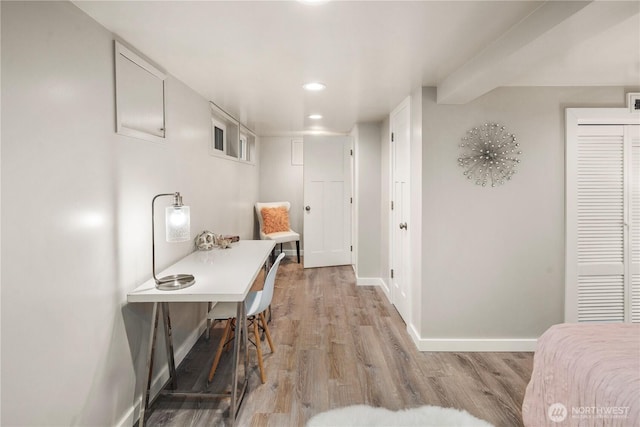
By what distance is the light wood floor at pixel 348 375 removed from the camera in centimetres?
219

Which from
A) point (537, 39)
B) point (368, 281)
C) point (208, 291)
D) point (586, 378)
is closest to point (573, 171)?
point (537, 39)

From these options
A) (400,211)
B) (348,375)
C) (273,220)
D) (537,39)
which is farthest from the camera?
(273,220)

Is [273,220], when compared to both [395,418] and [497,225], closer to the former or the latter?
[497,225]

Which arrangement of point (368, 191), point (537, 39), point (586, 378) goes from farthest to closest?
point (368, 191), point (537, 39), point (586, 378)

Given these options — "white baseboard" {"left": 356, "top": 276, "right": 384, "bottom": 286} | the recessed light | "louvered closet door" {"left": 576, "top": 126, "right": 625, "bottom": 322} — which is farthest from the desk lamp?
"white baseboard" {"left": 356, "top": 276, "right": 384, "bottom": 286}

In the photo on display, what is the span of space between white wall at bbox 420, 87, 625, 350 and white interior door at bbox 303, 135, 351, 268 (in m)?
2.92

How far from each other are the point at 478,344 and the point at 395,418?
1.26 m

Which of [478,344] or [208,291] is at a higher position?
[208,291]

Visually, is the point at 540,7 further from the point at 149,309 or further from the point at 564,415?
the point at 149,309

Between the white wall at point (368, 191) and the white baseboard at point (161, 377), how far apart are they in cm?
231

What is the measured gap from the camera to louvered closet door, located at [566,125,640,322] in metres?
2.95

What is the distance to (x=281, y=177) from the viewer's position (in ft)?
21.6

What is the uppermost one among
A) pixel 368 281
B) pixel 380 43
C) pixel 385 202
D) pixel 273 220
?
pixel 380 43

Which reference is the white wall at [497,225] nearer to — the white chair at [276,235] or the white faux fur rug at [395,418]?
the white faux fur rug at [395,418]
